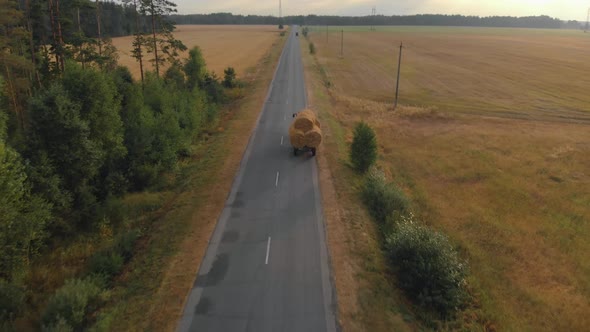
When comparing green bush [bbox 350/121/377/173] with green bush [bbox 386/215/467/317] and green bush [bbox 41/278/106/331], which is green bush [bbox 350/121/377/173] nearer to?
green bush [bbox 386/215/467/317]

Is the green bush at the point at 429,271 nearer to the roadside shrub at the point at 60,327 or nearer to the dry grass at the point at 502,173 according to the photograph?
the dry grass at the point at 502,173

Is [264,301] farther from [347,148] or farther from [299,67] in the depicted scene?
[299,67]

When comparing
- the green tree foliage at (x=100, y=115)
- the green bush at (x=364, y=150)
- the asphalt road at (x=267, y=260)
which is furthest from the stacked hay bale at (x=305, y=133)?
the green tree foliage at (x=100, y=115)

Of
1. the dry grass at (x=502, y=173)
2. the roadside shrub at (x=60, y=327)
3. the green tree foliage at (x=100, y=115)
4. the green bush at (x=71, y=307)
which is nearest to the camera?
the roadside shrub at (x=60, y=327)

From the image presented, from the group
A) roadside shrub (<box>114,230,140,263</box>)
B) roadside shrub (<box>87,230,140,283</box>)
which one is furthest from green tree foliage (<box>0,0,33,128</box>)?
roadside shrub (<box>87,230,140,283</box>)

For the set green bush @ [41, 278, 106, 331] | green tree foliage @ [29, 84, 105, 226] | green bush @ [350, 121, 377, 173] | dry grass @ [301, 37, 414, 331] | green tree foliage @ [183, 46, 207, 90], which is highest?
green tree foliage @ [183, 46, 207, 90]

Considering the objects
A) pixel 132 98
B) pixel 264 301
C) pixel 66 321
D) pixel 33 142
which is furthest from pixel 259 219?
pixel 132 98

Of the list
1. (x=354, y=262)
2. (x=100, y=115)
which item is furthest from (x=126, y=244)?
(x=354, y=262)
